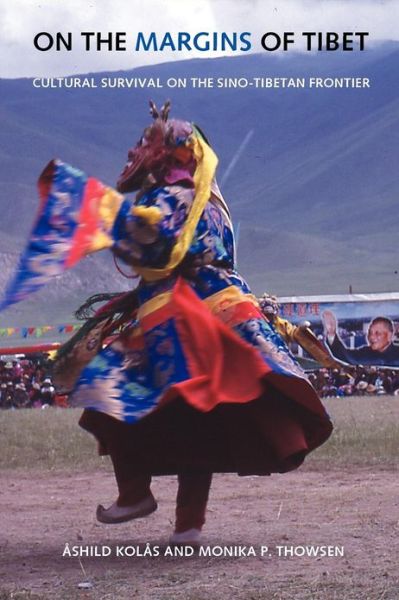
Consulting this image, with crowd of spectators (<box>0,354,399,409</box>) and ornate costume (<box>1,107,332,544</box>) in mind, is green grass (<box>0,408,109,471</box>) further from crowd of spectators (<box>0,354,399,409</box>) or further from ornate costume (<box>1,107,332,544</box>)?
crowd of spectators (<box>0,354,399,409</box>)

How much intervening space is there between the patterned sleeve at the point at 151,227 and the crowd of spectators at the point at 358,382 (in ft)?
48.2

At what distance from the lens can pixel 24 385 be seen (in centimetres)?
2038

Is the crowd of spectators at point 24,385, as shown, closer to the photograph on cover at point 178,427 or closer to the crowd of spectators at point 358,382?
the crowd of spectators at point 358,382

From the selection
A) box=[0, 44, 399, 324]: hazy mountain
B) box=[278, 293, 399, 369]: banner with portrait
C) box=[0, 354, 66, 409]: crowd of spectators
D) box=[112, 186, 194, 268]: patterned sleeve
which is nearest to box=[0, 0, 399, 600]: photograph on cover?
box=[112, 186, 194, 268]: patterned sleeve

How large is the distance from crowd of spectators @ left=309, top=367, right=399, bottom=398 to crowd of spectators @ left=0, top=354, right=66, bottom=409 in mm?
3831

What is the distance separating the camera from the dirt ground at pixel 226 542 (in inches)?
209

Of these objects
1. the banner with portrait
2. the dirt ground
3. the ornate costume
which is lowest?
the banner with portrait

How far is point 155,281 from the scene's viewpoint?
234 inches

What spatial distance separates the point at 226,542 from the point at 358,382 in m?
15.3

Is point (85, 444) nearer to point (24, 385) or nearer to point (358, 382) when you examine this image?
point (24, 385)

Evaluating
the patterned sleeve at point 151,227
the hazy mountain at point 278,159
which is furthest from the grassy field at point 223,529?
the hazy mountain at point 278,159

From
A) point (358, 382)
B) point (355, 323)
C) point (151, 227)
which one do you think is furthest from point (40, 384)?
point (151, 227)

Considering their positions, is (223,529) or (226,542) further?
(223,529)

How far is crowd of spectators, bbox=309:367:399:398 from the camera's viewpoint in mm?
20719
